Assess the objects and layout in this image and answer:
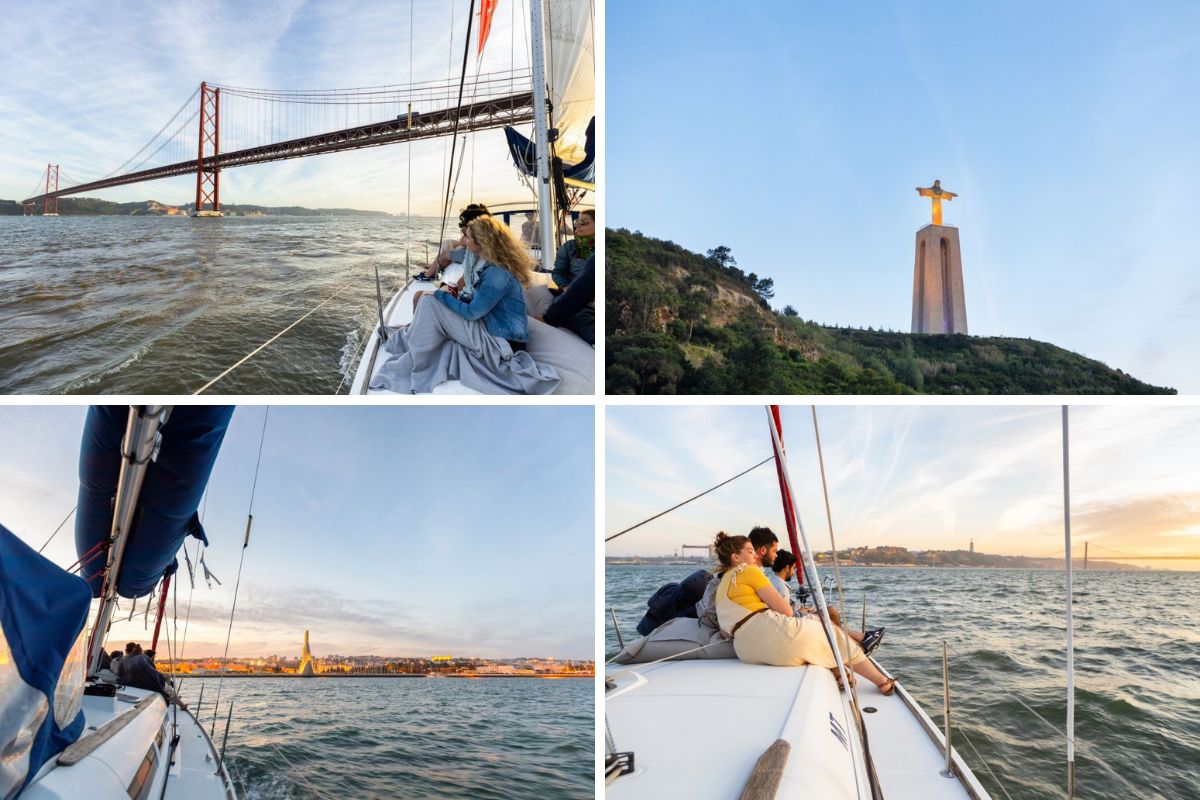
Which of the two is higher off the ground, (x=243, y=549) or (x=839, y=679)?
(x=243, y=549)

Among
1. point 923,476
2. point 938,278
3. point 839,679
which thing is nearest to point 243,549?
point 839,679

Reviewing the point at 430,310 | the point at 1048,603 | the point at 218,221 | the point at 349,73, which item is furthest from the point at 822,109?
the point at 218,221

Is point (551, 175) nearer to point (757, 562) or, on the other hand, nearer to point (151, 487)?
point (757, 562)

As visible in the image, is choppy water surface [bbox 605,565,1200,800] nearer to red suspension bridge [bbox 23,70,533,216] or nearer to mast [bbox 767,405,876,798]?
mast [bbox 767,405,876,798]

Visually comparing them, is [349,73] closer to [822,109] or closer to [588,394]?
[588,394]

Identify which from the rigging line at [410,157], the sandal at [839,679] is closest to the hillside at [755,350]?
the rigging line at [410,157]

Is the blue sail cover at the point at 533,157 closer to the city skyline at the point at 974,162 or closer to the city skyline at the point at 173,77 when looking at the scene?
the city skyline at the point at 173,77
